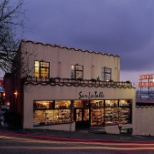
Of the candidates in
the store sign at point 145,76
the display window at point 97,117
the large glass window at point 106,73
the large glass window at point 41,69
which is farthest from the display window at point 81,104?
the store sign at point 145,76

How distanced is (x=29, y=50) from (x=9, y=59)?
10.8 m

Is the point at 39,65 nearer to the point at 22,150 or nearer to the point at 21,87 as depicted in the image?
the point at 21,87

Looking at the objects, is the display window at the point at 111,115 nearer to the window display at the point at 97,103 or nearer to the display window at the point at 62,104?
the window display at the point at 97,103

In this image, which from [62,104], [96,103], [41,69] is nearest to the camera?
[62,104]

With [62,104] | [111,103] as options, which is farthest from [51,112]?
[111,103]

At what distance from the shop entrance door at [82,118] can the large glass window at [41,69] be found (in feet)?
15.1

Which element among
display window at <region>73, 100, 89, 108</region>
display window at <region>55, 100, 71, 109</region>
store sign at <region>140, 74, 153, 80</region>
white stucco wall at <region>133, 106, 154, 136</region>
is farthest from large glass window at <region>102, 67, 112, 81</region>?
store sign at <region>140, 74, 153, 80</region>

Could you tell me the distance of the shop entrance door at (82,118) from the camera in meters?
25.9

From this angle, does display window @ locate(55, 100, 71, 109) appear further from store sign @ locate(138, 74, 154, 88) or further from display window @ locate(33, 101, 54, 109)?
store sign @ locate(138, 74, 154, 88)

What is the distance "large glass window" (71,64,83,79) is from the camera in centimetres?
2723

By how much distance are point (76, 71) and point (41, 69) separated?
Result: 411cm

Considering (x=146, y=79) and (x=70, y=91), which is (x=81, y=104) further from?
(x=146, y=79)

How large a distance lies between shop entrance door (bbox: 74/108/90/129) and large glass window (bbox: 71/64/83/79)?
3656mm

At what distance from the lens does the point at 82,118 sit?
2616 cm
